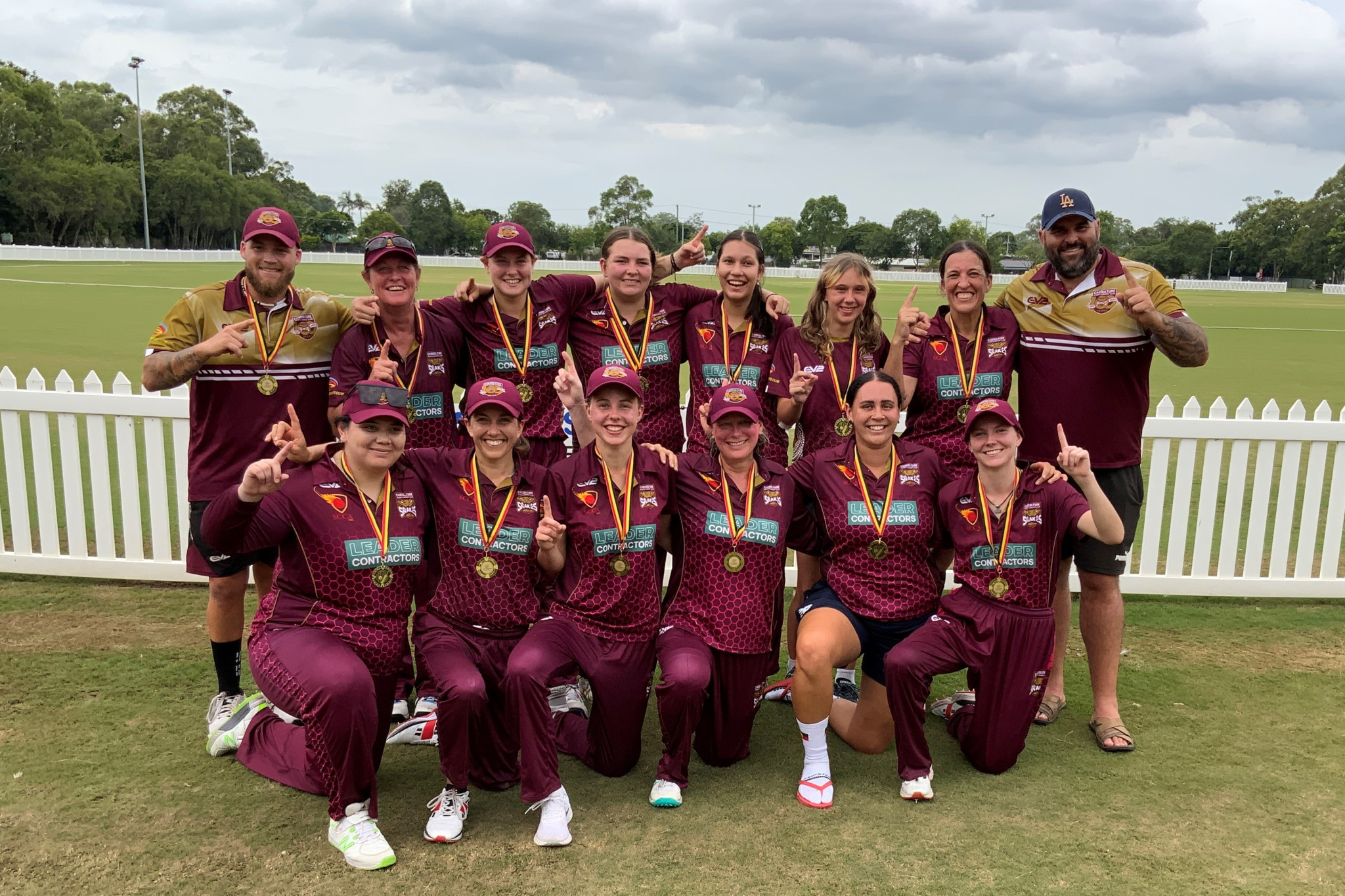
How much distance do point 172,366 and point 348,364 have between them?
804 millimetres

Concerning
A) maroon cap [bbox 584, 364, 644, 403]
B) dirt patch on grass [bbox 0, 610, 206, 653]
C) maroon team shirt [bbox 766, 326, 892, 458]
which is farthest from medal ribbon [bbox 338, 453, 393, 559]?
dirt patch on grass [bbox 0, 610, 206, 653]

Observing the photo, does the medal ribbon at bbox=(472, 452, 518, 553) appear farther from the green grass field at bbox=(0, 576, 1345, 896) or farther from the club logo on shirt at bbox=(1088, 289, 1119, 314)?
the club logo on shirt at bbox=(1088, 289, 1119, 314)

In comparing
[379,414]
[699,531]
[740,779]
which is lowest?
[740,779]

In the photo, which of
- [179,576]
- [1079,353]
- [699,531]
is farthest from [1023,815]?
[179,576]

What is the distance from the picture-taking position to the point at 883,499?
4.62 m

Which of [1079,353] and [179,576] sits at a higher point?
[1079,353]

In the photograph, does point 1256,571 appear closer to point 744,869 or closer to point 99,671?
point 744,869

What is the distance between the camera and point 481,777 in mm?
4355

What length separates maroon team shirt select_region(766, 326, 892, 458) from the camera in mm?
5203

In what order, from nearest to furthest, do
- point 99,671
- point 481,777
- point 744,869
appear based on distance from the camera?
point 744,869 < point 481,777 < point 99,671

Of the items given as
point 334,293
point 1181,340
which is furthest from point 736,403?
point 334,293

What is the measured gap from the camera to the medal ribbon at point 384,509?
4113 mm

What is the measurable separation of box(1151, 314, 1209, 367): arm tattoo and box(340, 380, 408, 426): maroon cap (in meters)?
3.54

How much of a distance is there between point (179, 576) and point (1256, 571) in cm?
757
